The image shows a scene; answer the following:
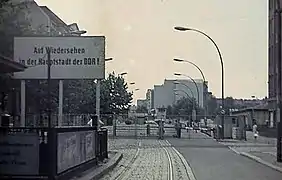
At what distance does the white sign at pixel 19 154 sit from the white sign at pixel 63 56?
38.2 feet

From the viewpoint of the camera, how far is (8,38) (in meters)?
30.6

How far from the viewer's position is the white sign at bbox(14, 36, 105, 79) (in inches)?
1114

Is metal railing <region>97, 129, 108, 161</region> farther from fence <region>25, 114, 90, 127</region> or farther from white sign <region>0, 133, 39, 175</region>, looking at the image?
white sign <region>0, 133, 39, 175</region>

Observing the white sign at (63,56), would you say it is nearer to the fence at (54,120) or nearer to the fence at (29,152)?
the fence at (54,120)

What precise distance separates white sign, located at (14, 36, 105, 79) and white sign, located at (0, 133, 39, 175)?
11641 mm

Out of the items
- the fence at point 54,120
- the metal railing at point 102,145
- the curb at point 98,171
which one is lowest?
the curb at point 98,171

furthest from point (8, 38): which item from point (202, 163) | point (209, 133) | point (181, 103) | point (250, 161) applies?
point (181, 103)

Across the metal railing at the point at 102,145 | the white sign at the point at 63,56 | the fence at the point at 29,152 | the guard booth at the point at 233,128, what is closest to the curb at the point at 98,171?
the metal railing at the point at 102,145

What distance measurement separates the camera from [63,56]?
28.9 metres

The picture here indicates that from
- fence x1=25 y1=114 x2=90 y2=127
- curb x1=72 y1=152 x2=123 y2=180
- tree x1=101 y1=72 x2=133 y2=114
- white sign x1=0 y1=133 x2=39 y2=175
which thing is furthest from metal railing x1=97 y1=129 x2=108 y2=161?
tree x1=101 y1=72 x2=133 y2=114

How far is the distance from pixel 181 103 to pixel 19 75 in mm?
114170

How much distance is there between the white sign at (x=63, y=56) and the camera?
28.3 m

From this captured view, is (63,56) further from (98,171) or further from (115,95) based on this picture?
(115,95)

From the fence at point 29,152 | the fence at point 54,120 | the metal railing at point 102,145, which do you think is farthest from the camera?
the fence at point 54,120
